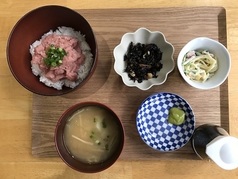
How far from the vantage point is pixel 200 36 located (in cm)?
138

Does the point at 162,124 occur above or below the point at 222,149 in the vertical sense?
below

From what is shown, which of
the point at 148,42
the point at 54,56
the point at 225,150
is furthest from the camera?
the point at 148,42

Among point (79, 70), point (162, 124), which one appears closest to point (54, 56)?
point (79, 70)

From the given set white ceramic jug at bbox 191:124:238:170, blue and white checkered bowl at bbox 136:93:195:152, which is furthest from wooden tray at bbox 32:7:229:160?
white ceramic jug at bbox 191:124:238:170

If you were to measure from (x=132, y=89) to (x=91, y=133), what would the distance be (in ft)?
0.94

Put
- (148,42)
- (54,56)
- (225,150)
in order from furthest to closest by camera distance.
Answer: (148,42) → (54,56) → (225,150)

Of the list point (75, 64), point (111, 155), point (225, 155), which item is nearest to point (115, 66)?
point (75, 64)

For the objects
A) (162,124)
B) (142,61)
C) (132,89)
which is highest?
(142,61)

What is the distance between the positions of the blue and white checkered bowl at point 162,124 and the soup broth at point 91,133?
0.14 meters

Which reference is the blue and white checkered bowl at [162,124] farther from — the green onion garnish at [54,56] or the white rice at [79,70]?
the green onion garnish at [54,56]

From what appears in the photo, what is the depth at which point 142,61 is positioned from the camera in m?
1.33

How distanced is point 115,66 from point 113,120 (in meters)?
0.25

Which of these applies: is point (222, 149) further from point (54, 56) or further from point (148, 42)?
point (54, 56)

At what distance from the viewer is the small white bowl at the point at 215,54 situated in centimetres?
126
